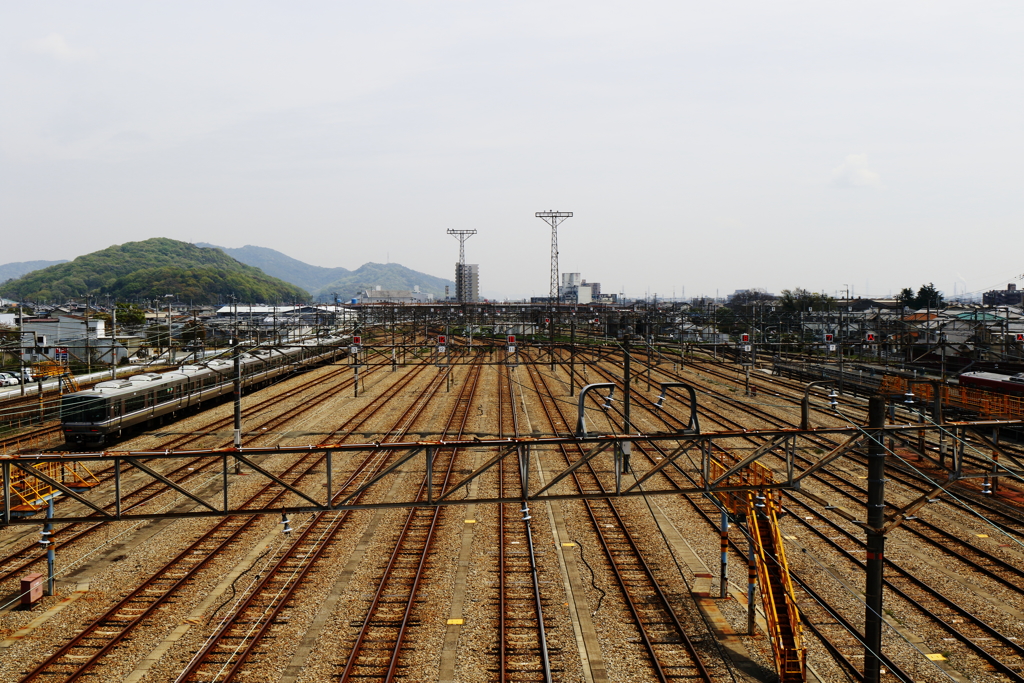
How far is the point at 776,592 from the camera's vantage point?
8.90 metres

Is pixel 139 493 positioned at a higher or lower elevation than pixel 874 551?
lower

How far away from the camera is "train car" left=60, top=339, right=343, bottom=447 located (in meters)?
20.3

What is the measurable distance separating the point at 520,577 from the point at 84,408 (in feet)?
54.5

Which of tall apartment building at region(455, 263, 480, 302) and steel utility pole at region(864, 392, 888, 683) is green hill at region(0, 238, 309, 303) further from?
steel utility pole at region(864, 392, 888, 683)

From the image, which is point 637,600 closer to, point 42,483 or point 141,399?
point 42,483

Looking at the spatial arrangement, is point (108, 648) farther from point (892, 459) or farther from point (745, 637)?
point (892, 459)

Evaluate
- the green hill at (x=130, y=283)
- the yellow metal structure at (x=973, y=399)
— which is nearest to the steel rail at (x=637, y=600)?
the yellow metal structure at (x=973, y=399)

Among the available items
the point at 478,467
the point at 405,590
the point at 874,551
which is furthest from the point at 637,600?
the point at 478,467

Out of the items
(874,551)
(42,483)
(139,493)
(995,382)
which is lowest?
(139,493)

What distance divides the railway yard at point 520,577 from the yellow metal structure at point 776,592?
1.5 inches

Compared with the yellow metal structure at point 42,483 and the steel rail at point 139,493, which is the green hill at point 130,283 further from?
the yellow metal structure at point 42,483

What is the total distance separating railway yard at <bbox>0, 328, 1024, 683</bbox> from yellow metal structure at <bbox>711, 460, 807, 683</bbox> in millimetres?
37

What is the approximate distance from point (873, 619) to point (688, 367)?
41.6 metres

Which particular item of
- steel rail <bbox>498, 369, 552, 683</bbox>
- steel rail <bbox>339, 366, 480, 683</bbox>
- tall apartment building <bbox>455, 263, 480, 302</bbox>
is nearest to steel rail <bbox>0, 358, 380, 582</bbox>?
steel rail <bbox>339, 366, 480, 683</bbox>
